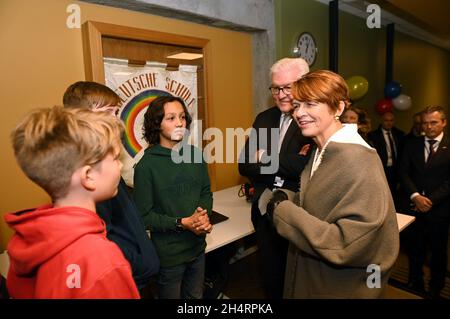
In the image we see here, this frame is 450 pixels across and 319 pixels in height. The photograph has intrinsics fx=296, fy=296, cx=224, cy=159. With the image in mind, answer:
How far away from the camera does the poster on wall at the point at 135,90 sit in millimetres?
2111

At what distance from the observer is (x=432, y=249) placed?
8.28ft

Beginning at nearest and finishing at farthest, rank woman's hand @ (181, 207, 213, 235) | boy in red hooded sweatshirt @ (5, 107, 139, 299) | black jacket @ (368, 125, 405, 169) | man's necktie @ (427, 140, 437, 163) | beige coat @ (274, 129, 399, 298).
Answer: boy in red hooded sweatshirt @ (5, 107, 139, 299), beige coat @ (274, 129, 399, 298), woman's hand @ (181, 207, 213, 235), man's necktie @ (427, 140, 437, 163), black jacket @ (368, 125, 405, 169)

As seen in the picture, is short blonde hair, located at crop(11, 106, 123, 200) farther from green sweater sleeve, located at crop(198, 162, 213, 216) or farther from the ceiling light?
the ceiling light

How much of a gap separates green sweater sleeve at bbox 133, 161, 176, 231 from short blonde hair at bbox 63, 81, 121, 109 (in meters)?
0.39

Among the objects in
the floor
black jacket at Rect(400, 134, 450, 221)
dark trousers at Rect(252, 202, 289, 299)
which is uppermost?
black jacket at Rect(400, 134, 450, 221)

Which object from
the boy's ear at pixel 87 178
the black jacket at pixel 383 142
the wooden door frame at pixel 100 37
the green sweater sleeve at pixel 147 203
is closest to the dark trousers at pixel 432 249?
the black jacket at pixel 383 142

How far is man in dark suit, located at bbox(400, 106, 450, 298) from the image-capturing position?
2475 mm

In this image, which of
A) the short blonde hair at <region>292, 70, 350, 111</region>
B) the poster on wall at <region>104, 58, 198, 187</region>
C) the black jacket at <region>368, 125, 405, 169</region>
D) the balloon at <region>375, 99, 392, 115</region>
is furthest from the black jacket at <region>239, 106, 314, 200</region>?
the balloon at <region>375, 99, 392, 115</region>

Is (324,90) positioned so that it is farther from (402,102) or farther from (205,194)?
(402,102)

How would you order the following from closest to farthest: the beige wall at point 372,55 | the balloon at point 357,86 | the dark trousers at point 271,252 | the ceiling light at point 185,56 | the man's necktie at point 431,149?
1. the dark trousers at point 271,252
2. the ceiling light at point 185,56
3. the man's necktie at point 431,149
4. the beige wall at point 372,55
5. the balloon at point 357,86

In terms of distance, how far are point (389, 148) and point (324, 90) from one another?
9.75 ft

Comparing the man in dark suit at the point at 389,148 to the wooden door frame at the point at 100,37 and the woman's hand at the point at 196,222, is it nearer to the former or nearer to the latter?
the wooden door frame at the point at 100,37

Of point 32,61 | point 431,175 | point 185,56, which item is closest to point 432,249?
point 431,175

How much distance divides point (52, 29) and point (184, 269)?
63.7 inches
